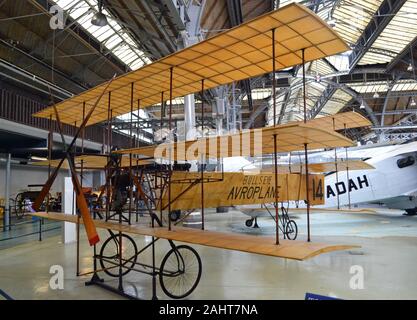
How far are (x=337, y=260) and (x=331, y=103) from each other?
30.1 metres

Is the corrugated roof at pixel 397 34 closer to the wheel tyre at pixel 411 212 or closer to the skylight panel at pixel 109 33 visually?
the wheel tyre at pixel 411 212

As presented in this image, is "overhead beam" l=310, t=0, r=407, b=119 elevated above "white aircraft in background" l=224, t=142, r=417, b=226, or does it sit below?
above

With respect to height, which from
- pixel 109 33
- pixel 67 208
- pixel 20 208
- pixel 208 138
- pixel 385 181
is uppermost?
pixel 109 33

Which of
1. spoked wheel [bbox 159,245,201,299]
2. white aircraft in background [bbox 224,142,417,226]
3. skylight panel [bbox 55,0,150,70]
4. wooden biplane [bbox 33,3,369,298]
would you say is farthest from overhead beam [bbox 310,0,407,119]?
spoked wheel [bbox 159,245,201,299]

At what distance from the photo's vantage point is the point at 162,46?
426 inches

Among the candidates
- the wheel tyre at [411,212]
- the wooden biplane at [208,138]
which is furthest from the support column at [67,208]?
the wheel tyre at [411,212]

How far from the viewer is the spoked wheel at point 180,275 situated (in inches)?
184

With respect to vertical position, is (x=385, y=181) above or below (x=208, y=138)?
below

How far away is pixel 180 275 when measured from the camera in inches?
211

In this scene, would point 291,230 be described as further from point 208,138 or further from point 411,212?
point 411,212

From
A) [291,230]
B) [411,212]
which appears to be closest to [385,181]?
[411,212]

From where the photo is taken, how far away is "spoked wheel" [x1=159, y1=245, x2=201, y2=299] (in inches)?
184

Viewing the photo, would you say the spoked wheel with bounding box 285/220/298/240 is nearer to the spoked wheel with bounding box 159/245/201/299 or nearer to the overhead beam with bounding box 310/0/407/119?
the spoked wheel with bounding box 159/245/201/299
